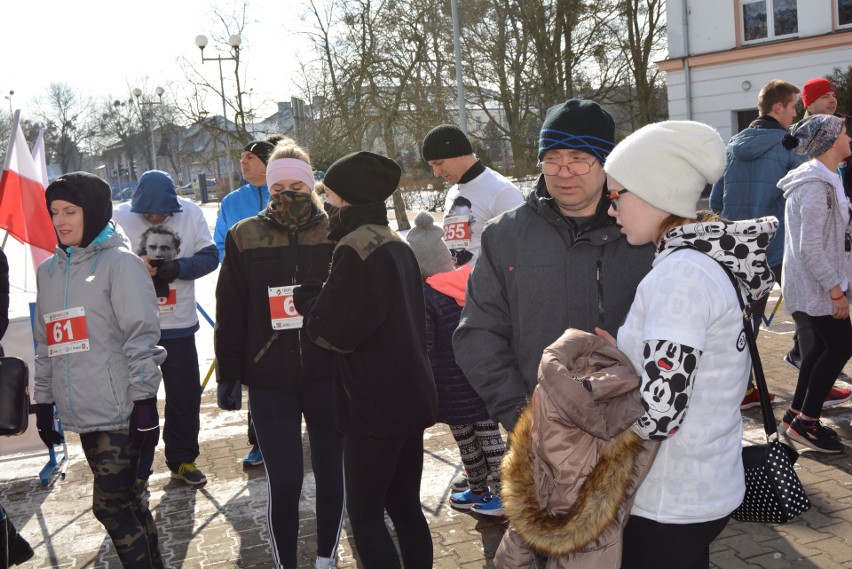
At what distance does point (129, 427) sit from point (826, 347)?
4.02 m

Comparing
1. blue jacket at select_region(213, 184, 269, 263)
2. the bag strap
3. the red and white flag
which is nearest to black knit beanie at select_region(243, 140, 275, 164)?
blue jacket at select_region(213, 184, 269, 263)

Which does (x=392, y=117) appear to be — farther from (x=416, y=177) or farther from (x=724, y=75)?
(x=724, y=75)

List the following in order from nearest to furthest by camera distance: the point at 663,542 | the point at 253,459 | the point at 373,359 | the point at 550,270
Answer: the point at 663,542 → the point at 550,270 → the point at 373,359 → the point at 253,459

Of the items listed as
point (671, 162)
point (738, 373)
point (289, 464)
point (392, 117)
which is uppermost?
point (392, 117)

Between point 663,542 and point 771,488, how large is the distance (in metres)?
0.33

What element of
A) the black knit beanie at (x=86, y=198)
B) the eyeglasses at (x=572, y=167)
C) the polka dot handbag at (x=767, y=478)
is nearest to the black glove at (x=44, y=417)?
the black knit beanie at (x=86, y=198)

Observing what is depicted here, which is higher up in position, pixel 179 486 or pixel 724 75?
pixel 724 75

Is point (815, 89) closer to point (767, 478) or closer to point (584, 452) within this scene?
point (767, 478)

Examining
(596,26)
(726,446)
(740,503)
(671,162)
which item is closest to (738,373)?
(726,446)

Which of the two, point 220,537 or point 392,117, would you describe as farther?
point 392,117

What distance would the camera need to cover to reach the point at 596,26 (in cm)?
2947

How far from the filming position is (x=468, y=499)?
16.7ft

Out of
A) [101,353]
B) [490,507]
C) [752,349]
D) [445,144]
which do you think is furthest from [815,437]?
[101,353]

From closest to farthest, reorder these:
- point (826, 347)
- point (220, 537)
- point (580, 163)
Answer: point (580, 163), point (220, 537), point (826, 347)
